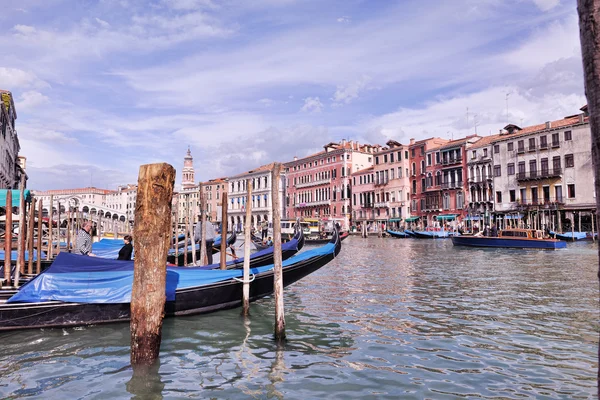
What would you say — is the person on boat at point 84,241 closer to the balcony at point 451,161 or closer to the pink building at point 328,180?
the balcony at point 451,161

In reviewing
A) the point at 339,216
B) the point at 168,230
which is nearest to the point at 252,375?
the point at 168,230

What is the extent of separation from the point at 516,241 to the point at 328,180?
29.5 m

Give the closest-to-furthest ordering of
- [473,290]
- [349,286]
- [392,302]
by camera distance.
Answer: [392,302], [473,290], [349,286]

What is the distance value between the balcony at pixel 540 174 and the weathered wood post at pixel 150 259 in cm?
3164

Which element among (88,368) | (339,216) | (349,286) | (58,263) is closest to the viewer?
(88,368)

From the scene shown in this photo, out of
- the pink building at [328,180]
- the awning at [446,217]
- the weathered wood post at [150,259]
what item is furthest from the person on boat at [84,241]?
the pink building at [328,180]

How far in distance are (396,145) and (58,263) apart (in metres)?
40.4

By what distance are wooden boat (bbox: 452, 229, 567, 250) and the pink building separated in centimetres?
2320

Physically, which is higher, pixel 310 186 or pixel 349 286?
pixel 310 186

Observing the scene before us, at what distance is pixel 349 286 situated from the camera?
1035cm

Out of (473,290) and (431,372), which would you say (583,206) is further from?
(431,372)

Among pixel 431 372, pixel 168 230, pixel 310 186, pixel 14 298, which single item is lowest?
pixel 431 372

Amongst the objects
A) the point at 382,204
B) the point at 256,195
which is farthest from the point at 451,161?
the point at 256,195

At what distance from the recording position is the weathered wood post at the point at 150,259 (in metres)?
4.28
